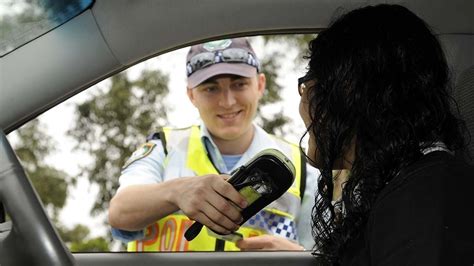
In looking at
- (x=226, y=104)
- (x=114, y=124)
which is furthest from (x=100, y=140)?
→ (x=226, y=104)

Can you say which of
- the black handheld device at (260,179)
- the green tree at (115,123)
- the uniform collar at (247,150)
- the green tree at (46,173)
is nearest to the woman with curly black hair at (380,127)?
the black handheld device at (260,179)

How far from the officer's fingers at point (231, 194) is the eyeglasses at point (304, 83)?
12.5 inches

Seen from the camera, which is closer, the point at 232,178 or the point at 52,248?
the point at 52,248

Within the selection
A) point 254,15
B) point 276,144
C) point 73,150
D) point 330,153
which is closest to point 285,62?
point 73,150

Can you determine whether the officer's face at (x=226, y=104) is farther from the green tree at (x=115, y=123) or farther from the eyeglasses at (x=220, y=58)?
the green tree at (x=115, y=123)

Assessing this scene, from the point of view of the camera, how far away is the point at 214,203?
79.5 inches

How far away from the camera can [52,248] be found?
4.39ft

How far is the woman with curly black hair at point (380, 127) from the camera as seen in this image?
1.43m

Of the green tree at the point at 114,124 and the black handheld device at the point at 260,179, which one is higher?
the green tree at the point at 114,124

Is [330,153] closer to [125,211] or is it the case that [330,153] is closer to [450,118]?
[450,118]

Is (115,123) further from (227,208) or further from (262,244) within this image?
(227,208)

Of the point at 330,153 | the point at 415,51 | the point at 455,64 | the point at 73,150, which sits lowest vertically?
the point at 330,153

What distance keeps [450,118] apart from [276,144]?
41.0 inches

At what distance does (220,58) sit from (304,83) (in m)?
0.76
